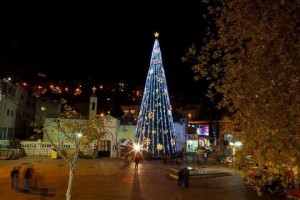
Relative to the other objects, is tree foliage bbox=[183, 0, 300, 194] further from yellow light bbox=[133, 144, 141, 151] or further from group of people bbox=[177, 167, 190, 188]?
yellow light bbox=[133, 144, 141, 151]

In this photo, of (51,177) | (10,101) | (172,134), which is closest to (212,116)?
(172,134)

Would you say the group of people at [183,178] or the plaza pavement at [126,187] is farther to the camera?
the group of people at [183,178]

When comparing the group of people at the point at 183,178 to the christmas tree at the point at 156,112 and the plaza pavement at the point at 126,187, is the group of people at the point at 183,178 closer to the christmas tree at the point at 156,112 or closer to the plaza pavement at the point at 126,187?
the plaza pavement at the point at 126,187

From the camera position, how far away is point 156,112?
39.8 meters

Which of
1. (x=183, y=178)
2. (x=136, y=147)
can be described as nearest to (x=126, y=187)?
(x=183, y=178)

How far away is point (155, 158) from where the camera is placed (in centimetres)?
4100

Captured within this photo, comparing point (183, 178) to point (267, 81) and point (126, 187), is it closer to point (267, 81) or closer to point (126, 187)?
point (126, 187)

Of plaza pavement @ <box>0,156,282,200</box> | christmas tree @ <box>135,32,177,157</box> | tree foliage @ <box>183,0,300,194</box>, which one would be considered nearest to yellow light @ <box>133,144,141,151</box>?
christmas tree @ <box>135,32,177,157</box>

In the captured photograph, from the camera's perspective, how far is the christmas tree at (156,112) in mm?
39781

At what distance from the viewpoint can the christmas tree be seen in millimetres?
39781

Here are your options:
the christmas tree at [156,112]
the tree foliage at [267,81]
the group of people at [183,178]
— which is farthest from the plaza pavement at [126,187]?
the christmas tree at [156,112]

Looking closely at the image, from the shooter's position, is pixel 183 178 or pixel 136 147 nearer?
pixel 183 178

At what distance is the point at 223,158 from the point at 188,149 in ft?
58.0

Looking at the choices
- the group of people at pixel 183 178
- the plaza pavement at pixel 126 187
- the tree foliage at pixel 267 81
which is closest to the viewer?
the tree foliage at pixel 267 81
